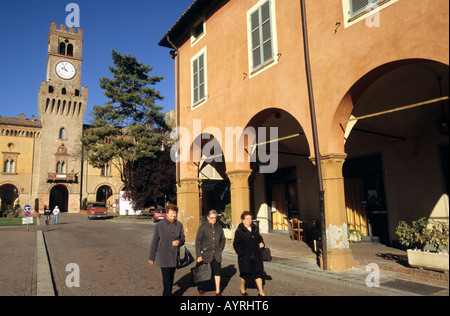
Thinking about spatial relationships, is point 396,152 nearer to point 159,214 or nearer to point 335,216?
point 335,216

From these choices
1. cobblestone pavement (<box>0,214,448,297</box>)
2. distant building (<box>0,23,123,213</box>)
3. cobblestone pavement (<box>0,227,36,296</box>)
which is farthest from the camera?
distant building (<box>0,23,123,213</box>)

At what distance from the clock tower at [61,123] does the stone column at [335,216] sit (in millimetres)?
47501

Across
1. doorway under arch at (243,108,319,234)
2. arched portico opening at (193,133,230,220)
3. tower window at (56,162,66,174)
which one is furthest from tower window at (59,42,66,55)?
doorway under arch at (243,108,319,234)

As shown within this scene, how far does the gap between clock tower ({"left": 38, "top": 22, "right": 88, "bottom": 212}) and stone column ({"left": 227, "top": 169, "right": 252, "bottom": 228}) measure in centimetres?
4371

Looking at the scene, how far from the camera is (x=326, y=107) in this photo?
810cm

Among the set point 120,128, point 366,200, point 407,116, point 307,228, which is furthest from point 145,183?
point 407,116

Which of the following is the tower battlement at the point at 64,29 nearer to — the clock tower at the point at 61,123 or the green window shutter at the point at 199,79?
the clock tower at the point at 61,123

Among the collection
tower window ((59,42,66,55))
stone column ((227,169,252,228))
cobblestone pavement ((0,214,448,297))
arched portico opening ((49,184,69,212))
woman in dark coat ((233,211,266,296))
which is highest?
tower window ((59,42,66,55))

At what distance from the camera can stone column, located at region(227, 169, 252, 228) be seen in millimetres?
10680

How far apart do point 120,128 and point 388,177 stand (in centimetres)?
3093

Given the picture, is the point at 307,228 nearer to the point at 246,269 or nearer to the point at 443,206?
the point at 443,206

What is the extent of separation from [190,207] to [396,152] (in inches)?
330

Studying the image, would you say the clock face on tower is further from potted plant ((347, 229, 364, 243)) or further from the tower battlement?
potted plant ((347, 229, 364, 243))

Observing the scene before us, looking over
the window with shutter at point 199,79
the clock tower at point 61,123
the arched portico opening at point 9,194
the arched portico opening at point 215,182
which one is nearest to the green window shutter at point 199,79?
the window with shutter at point 199,79
